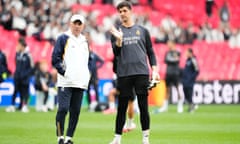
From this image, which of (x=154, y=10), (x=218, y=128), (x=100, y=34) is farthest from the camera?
(x=154, y=10)

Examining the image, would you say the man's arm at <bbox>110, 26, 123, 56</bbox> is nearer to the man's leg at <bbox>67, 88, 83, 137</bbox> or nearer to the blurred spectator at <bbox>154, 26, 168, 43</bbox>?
the man's leg at <bbox>67, 88, 83, 137</bbox>

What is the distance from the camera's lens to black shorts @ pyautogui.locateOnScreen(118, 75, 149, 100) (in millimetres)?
13344

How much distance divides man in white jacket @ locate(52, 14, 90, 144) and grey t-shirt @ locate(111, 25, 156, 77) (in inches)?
26.0

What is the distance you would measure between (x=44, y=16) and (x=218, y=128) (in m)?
16.0

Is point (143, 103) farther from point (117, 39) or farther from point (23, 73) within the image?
point (23, 73)

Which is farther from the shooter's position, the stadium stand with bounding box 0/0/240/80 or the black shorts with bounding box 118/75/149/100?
the stadium stand with bounding box 0/0/240/80

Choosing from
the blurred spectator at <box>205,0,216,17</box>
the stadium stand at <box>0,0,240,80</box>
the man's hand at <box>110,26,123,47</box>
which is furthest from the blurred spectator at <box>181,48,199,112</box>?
the man's hand at <box>110,26,123,47</box>

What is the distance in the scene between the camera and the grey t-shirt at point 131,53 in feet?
43.8

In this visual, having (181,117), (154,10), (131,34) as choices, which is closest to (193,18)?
(154,10)

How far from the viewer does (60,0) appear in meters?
35.0

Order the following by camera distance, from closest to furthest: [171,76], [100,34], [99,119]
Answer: [99,119] → [171,76] → [100,34]

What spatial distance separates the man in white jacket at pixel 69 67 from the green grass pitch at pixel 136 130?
109 centimetres

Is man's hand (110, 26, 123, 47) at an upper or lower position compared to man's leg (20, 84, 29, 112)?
upper

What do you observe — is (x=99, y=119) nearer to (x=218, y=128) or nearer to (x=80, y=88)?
(x=218, y=128)
